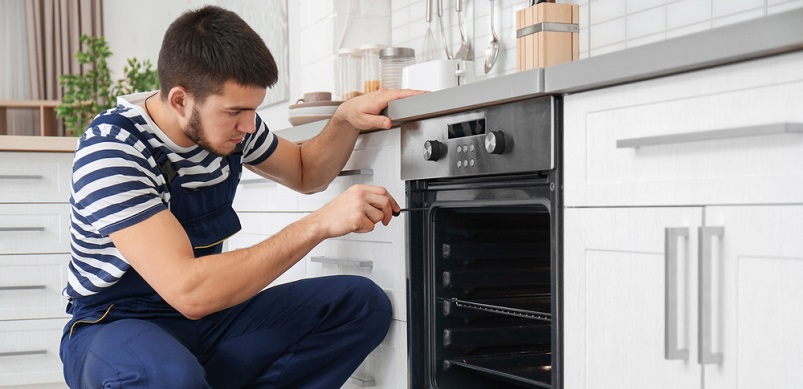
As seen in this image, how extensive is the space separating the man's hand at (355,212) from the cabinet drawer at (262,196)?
72cm

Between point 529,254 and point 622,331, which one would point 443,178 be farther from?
point 622,331

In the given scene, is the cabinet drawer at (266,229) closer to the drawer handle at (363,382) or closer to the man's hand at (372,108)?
the drawer handle at (363,382)

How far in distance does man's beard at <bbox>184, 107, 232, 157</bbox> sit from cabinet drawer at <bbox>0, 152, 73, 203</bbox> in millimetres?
1826

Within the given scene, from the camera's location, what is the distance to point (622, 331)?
1.40 metres

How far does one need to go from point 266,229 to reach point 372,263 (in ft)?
2.35

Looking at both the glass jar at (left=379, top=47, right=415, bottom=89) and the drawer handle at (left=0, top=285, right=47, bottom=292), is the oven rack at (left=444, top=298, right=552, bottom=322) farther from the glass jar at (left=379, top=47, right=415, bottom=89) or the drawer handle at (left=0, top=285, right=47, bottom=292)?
the drawer handle at (left=0, top=285, right=47, bottom=292)

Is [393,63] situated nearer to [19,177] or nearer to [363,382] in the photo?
[363,382]

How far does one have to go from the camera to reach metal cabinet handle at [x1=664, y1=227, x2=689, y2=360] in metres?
1.26

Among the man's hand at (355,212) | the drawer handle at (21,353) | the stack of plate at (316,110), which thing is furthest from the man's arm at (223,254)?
the drawer handle at (21,353)

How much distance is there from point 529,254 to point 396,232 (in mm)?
331

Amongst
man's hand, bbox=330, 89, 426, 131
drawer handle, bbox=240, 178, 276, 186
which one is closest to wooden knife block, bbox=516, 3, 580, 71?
man's hand, bbox=330, 89, 426, 131

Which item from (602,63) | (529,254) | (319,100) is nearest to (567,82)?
(602,63)

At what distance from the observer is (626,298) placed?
1385 mm

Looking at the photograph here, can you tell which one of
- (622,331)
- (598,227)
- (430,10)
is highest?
(430,10)
